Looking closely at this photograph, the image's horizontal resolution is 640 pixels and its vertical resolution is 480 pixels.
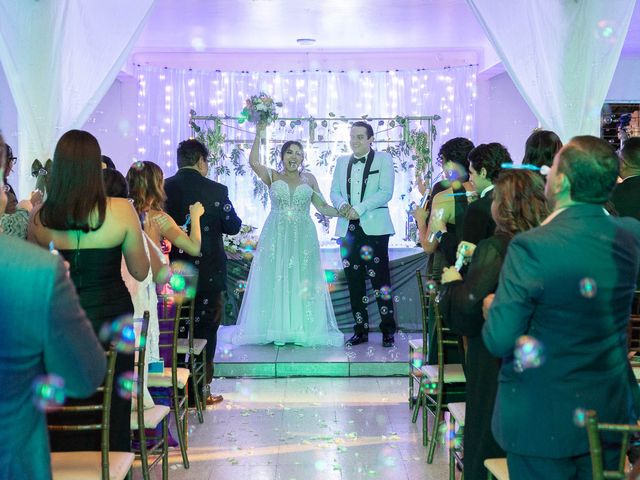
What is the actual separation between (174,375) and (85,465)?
1473 mm

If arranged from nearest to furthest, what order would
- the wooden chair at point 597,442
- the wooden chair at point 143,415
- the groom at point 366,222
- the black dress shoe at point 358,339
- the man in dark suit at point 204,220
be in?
the wooden chair at point 597,442 → the wooden chair at point 143,415 → the man in dark suit at point 204,220 → the groom at point 366,222 → the black dress shoe at point 358,339

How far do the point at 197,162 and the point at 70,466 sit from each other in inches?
126

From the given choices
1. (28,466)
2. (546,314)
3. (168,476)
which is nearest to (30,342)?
(28,466)

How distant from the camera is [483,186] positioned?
12.9 ft

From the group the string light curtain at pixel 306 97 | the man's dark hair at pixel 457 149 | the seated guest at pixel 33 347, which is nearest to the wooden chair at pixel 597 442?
the seated guest at pixel 33 347

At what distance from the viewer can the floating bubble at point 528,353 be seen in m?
2.21

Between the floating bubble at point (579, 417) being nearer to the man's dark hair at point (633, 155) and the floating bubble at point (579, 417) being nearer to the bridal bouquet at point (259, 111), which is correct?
the man's dark hair at point (633, 155)

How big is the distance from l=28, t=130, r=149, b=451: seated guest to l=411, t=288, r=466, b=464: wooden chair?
1783mm

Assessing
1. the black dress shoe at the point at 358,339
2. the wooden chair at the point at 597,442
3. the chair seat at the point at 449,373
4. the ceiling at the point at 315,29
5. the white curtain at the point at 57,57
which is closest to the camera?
the wooden chair at the point at 597,442

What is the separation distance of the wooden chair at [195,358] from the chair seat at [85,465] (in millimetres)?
1891

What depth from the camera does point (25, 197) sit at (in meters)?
5.54

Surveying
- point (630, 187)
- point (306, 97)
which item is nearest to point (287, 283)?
point (630, 187)

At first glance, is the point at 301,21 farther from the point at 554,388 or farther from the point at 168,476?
the point at 554,388

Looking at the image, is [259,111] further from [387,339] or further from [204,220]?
[387,339]
